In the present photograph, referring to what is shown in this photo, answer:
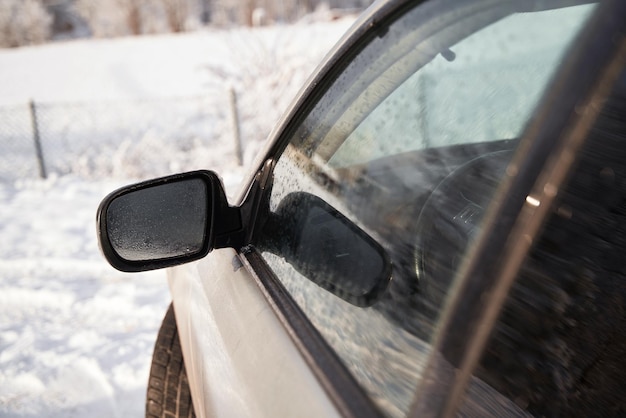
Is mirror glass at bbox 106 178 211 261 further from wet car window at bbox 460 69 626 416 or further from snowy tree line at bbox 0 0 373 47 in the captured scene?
snowy tree line at bbox 0 0 373 47

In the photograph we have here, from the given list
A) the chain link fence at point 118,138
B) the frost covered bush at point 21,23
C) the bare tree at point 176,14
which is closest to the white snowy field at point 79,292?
the chain link fence at point 118,138

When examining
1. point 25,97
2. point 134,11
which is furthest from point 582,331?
point 134,11

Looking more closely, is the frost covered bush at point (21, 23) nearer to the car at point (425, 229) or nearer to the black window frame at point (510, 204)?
the car at point (425, 229)

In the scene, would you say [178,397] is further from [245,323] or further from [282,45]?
[282,45]

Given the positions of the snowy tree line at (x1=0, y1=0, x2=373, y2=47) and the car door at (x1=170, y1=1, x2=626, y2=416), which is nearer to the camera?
the car door at (x1=170, y1=1, x2=626, y2=416)

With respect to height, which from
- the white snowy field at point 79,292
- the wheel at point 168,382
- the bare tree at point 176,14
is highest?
the bare tree at point 176,14

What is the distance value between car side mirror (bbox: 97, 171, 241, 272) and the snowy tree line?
72.2ft

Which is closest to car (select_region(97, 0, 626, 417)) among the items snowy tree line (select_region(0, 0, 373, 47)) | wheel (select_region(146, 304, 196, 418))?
wheel (select_region(146, 304, 196, 418))

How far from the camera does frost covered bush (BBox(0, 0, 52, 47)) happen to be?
2548 cm

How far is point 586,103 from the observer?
0.59 metres

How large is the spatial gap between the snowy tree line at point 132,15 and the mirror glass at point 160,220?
2200 cm

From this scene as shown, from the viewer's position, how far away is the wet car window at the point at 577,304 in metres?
0.68

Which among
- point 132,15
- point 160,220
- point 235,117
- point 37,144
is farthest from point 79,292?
point 132,15

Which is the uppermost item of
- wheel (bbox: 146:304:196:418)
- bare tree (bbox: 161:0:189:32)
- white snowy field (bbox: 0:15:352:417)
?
bare tree (bbox: 161:0:189:32)
